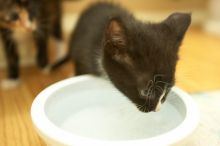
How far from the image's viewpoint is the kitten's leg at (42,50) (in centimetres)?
189

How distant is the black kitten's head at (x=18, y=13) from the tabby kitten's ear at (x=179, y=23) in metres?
0.80

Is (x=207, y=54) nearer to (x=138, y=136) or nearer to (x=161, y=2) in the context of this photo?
(x=161, y=2)

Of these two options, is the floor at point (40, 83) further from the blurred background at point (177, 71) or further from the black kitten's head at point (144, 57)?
the black kitten's head at point (144, 57)

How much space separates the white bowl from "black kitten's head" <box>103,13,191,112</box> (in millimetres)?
122

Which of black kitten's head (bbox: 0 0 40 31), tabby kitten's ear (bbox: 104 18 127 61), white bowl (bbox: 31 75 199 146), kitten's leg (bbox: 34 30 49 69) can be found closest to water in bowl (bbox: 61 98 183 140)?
white bowl (bbox: 31 75 199 146)

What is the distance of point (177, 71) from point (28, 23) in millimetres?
819

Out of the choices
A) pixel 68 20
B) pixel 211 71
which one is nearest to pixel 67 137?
pixel 211 71

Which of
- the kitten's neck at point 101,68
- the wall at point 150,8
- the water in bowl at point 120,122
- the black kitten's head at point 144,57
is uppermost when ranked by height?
the black kitten's head at point 144,57

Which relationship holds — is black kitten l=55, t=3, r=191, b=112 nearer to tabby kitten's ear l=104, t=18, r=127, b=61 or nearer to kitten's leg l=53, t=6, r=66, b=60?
tabby kitten's ear l=104, t=18, r=127, b=61

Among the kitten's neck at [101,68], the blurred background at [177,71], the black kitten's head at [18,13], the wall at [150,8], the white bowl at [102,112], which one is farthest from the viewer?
the wall at [150,8]

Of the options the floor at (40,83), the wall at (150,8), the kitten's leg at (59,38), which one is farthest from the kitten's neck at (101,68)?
the wall at (150,8)

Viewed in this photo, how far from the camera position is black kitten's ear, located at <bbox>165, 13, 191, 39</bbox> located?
1092 mm

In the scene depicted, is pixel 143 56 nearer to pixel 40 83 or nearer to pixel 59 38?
pixel 40 83

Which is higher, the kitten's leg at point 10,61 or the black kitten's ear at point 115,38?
the black kitten's ear at point 115,38
